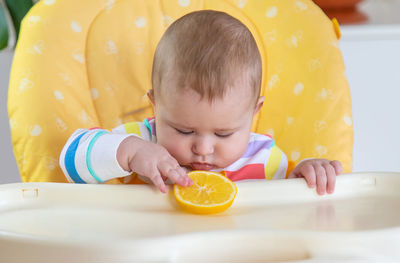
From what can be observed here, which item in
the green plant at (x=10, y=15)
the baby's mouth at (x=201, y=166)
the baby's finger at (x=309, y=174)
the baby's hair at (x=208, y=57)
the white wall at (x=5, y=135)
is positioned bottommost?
the white wall at (x=5, y=135)

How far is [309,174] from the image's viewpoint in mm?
841

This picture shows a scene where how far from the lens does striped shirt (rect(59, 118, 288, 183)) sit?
86 centimetres

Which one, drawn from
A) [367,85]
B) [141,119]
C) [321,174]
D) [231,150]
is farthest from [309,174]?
[367,85]

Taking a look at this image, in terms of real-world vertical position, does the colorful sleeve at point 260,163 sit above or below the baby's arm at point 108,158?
below

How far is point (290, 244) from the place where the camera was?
0.64 m

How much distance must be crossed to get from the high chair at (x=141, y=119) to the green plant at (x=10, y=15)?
0.41 metres

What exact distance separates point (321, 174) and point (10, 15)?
3.71ft

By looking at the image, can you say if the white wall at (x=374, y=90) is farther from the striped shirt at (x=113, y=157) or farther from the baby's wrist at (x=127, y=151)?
the baby's wrist at (x=127, y=151)

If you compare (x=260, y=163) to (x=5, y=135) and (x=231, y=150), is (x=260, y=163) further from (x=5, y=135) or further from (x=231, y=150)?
(x=5, y=135)

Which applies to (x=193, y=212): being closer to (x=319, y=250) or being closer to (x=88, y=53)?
(x=319, y=250)

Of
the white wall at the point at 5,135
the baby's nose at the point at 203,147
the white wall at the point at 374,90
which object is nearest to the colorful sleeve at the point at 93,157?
the baby's nose at the point at 203,147

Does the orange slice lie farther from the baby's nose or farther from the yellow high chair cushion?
the yellow high chair cushion

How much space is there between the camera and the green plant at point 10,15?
1.56 m

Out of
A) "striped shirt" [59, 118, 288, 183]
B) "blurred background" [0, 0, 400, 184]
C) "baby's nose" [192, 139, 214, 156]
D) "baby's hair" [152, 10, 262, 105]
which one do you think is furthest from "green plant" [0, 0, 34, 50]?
"baby's nose" [192, 139, 214, 156]
